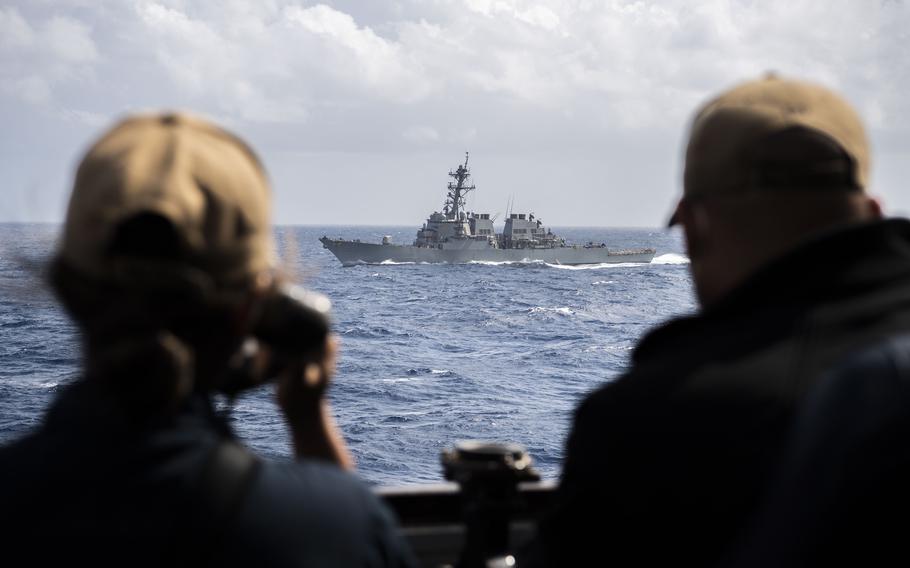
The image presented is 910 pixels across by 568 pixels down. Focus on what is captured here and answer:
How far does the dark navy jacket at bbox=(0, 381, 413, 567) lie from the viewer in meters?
1.22

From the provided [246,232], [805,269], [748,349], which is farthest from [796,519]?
[246,232]

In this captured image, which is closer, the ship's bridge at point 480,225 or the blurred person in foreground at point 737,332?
the blurred person in foreground at point 737,332

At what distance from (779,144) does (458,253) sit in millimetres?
72285

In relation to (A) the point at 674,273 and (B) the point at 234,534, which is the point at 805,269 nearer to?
(B) the point at 234,534

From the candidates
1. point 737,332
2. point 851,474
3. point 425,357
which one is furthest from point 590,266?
point 851,474

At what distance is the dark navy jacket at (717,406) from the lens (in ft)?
4.65

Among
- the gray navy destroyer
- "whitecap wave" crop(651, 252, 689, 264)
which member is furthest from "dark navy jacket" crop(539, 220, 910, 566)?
"whitecap wave" crop(651, 252, 689, 264)

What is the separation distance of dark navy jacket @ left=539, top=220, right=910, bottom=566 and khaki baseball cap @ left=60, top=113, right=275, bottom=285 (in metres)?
0.61

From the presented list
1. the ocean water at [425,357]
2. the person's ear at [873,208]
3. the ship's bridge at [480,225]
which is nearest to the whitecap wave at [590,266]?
the ship's bridge at [480,225]

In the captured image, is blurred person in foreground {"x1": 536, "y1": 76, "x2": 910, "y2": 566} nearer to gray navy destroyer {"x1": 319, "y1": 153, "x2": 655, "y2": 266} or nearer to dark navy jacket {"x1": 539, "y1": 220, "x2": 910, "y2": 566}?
dark navy jacket {"x1": 539, "y1": 220, "x2": 910, "y2": 566}

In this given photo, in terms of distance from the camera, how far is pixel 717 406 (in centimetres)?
144

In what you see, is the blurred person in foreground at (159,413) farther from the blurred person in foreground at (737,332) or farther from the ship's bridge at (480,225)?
the ship's bridge at (480,225)

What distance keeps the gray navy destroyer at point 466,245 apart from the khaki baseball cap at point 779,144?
7009 cm

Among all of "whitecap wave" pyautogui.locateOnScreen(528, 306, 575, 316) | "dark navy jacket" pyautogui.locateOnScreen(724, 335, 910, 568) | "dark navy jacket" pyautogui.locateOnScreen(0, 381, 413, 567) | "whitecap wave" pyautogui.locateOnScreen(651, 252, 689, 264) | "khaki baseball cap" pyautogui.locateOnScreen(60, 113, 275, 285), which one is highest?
"whitecap wave" pyautogui.locateOnScreen(651, 252, 689, 264)
